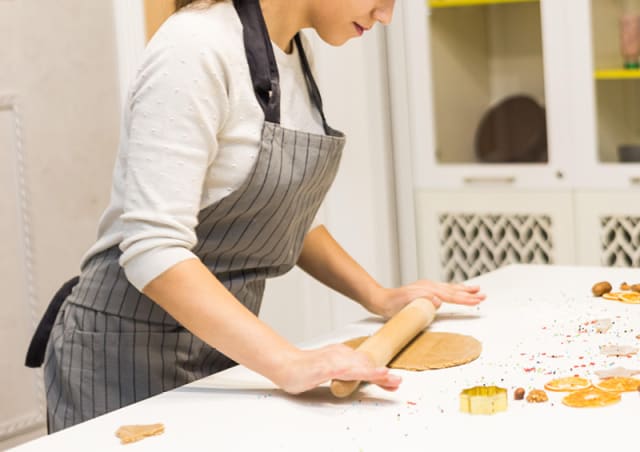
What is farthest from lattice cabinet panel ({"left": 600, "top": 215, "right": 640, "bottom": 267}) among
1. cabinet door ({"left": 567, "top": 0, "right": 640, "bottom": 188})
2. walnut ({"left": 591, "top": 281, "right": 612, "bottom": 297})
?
walnut ({"left": 591, "top": 281, "right": 612, "bottom": 297})

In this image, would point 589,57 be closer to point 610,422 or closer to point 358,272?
point 358,272

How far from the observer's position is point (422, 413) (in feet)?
3.61

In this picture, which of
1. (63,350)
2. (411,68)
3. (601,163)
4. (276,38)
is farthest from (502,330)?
(411,68)

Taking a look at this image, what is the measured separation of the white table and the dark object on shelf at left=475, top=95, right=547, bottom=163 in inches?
61.8

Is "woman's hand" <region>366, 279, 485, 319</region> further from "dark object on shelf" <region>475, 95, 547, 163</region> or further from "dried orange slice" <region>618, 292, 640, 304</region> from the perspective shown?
"dark object on shelf" <region>475, 95, 547, 163</region>

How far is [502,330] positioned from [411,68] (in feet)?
6.04

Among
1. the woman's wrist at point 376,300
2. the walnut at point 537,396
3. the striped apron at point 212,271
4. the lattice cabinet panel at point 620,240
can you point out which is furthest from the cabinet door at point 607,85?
the walnut at point 537,396

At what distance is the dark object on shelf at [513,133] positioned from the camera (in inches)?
118

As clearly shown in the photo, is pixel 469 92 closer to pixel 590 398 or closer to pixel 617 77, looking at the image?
pixel 617 77

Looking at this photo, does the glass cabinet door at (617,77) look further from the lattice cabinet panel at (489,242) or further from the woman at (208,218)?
the woman at (208,218)

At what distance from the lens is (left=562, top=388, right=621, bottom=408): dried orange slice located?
1087 mm

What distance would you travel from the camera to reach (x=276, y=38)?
55.4 inches

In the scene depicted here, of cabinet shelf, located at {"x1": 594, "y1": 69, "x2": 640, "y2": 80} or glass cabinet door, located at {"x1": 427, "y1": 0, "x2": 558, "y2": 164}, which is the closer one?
cabinet shelf, located at {"x1": 594, "y1": 69, "x2": 640, "y2": 80}

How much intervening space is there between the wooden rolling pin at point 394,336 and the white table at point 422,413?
2 cm
